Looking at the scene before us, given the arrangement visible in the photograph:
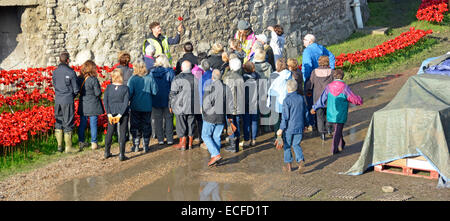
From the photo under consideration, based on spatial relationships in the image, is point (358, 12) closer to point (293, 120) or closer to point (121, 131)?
point (293, 120)

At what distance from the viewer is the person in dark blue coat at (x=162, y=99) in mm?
10617

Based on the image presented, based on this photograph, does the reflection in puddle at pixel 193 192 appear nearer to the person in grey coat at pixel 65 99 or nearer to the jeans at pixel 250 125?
the jeans at pixel 250 125

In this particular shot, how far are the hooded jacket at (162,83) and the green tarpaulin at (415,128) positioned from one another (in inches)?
149

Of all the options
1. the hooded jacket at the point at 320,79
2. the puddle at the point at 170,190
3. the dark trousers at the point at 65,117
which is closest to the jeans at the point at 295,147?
the puddle at the point at 170,190

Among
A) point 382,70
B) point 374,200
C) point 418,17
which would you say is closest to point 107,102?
point 374,200

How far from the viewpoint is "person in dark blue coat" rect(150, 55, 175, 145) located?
1062cm

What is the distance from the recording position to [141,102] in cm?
1020

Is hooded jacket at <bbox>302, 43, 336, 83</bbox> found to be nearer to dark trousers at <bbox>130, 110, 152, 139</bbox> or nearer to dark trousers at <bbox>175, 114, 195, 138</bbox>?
dark trousers at <bbox>175, 114, 195, 138</bbox>

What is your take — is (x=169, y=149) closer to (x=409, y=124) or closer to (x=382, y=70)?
(x=409, y=124)

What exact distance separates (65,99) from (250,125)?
11.1 feet

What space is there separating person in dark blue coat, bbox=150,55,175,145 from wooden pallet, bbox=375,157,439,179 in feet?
13.1

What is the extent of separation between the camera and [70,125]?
414 inches

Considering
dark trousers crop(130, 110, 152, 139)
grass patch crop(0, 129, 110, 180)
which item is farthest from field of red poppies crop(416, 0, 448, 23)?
grass patch crop(0, 129, 110, 180)

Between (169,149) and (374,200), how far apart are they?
13.8ft
